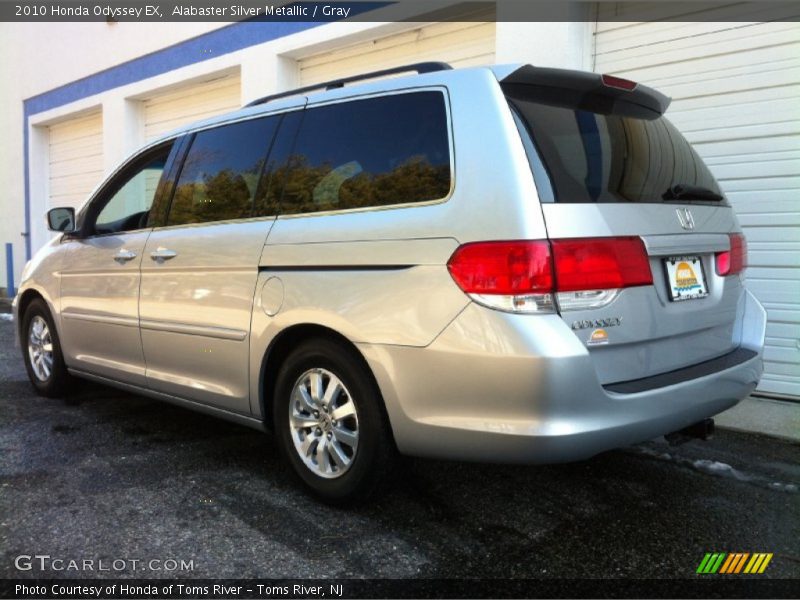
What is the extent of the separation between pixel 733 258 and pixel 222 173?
2552 mm

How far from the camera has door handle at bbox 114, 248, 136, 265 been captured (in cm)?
403

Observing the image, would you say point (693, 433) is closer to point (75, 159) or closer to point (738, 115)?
point (738, 115)

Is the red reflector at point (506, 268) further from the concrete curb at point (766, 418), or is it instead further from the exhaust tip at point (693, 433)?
the concrete curb at point (766, 418)

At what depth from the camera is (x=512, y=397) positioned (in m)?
2.37

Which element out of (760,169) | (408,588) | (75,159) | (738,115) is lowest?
(408,588)

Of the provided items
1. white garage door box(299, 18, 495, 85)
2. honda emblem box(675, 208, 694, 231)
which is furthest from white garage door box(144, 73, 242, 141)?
honda emblem box(675, 208, 694, 231)

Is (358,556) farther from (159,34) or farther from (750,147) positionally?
(159,34)

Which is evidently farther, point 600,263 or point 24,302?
point 24,302

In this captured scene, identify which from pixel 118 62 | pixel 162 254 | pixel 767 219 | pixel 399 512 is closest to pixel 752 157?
pixel 767 219

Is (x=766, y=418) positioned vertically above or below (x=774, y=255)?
below

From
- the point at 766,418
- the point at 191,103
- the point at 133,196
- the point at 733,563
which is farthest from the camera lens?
the point at 191,103

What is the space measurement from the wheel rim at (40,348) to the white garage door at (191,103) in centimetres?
472

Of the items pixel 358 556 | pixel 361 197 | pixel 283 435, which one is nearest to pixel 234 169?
pixel 361 197

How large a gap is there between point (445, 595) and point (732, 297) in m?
1.79
